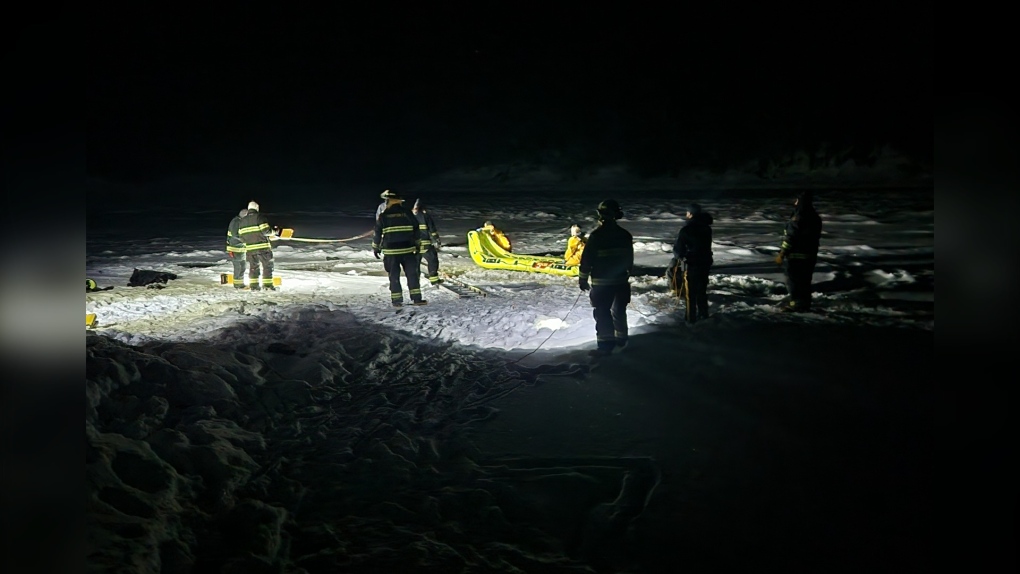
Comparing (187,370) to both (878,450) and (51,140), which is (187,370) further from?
(878,450)

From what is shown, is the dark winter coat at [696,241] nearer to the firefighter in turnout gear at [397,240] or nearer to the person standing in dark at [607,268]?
the person standing in dark at [607,268]

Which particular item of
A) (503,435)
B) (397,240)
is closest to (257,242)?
(397,240)

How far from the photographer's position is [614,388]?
6.83 m

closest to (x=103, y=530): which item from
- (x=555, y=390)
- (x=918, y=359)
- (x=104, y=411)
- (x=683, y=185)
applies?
(x=104, y=411)

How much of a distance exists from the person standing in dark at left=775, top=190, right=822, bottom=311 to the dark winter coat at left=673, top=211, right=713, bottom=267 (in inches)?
45.3

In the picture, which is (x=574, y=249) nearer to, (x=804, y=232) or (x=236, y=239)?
(x=804, y=232)

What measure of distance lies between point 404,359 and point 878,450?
4684 mm

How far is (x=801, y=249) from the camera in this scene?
32.4 feet

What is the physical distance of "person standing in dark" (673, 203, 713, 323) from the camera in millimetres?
9195

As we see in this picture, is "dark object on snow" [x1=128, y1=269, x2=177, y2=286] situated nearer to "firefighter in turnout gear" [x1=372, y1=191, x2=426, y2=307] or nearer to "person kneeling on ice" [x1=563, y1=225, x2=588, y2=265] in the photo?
"firefighter in turnout gear" [x1=372, y1=191, x2=426, y2=307]

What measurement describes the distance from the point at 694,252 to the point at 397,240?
13.6ft

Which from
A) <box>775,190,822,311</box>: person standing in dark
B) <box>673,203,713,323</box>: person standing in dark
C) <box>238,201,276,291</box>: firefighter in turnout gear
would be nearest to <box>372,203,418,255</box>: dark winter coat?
<box>238,201,276,291</box>: firefighter in turnout gear

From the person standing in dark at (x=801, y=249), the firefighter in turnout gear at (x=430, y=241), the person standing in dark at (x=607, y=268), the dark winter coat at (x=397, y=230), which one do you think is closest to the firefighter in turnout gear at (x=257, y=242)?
the firefighter in turnout gear at (x=430, y=241)

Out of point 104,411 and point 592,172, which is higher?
point 592,172
